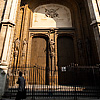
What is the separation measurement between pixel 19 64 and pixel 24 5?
7.08 meters

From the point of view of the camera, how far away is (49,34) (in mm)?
10234

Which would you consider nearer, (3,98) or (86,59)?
(3,98)

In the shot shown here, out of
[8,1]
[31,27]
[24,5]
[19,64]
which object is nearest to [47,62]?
[19,64]

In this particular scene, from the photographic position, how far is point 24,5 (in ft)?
36.5

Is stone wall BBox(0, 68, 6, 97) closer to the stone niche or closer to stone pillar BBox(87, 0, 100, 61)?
stone pillar BBox(87, 0, 100, 61)

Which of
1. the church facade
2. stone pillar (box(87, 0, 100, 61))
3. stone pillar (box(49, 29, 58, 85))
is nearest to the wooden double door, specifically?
the church facade

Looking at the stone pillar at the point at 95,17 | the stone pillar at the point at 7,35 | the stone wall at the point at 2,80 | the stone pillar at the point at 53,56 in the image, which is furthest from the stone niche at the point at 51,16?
the stone wall at the point at 2,80

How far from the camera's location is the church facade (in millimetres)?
7281

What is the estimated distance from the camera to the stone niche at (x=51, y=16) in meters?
11.1

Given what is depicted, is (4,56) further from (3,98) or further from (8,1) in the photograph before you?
(8,1)

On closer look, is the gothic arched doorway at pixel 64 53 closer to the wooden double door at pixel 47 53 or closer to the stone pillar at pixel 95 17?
the wooden double door at pixel 47 53

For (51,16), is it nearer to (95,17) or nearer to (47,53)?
(47,53)

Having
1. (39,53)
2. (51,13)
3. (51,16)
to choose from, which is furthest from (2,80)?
(51,13)

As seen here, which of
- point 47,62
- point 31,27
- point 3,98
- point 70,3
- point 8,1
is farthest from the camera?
point 70,3
